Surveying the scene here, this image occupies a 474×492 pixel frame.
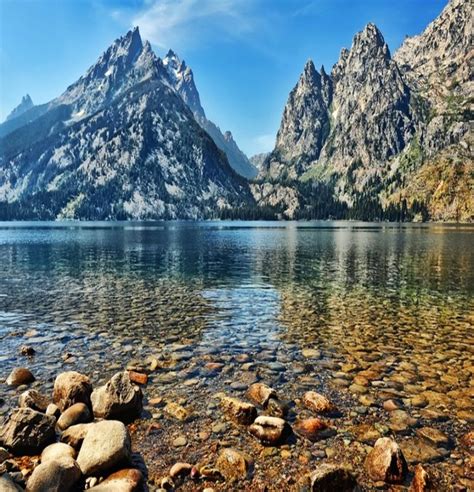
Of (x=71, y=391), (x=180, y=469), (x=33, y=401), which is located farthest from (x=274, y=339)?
(x=33, y=401)

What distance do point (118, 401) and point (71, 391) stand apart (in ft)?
6.64

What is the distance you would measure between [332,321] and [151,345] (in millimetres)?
13459

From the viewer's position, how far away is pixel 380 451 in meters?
11.1

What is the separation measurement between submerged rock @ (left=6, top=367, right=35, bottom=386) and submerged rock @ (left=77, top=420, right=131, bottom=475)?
23.0 feet

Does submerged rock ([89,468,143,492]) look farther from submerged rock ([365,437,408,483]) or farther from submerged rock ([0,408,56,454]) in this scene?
submerged rock ([365,437,408,483])

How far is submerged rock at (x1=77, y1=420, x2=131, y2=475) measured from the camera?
1064 centimetres

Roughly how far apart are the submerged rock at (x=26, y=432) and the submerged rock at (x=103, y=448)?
1679 mm

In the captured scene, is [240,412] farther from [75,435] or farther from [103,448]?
[75,435]

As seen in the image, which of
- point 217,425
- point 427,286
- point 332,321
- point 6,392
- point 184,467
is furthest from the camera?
point 427,286

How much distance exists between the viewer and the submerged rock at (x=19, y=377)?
16706 millimetres

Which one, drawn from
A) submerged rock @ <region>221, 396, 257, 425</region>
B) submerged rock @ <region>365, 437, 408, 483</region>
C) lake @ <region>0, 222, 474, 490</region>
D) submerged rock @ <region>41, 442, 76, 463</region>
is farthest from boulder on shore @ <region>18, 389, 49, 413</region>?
submerged rock @ <region>365, 437, 408, 483</region>

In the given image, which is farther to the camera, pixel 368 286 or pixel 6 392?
pixel 368 286

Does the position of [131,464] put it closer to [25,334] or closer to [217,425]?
[217,425]

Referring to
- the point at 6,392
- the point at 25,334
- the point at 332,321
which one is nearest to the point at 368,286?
the point at 332,321
